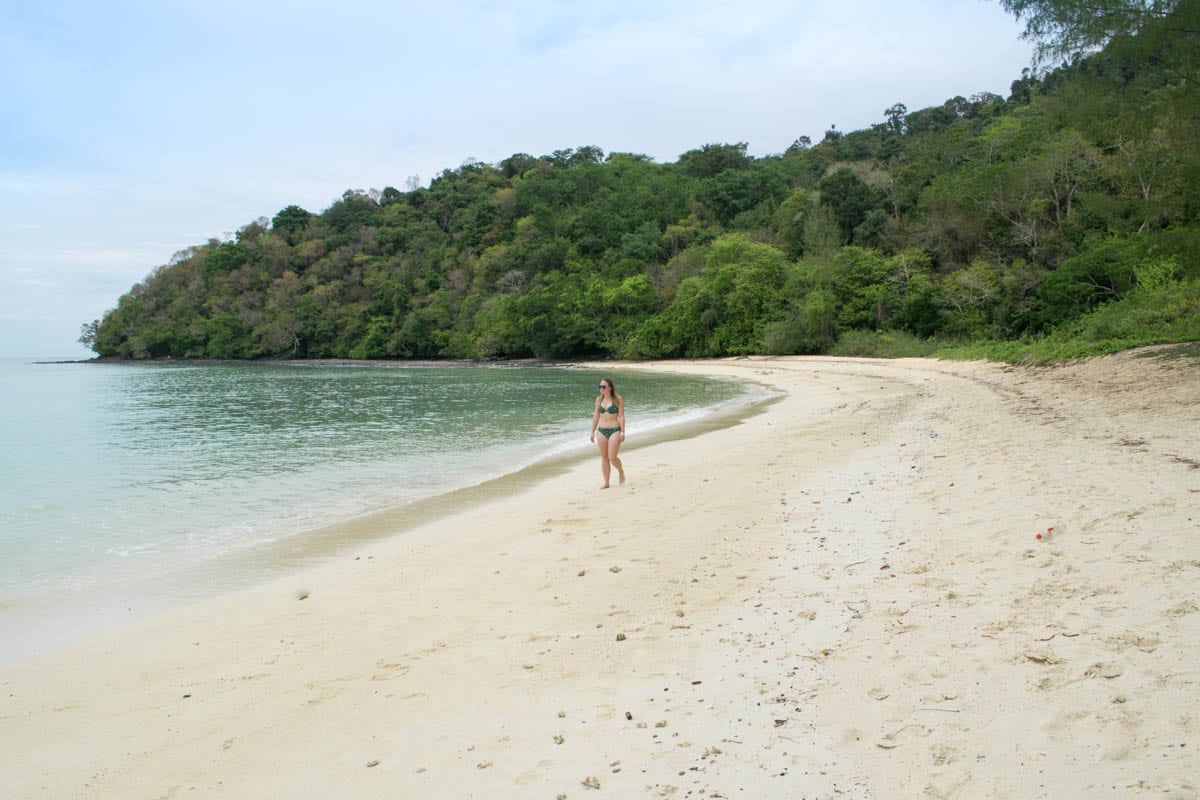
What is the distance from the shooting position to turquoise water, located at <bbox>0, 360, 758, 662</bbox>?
813cm

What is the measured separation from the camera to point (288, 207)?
11362 cm

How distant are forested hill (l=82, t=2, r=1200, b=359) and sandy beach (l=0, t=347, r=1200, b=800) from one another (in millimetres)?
10869

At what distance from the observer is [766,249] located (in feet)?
176

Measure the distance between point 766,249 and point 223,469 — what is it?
152 ft

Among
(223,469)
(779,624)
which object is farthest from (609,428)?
(223,469)

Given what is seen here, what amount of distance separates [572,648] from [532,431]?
1456cm

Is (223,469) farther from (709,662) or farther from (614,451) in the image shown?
(709,662)

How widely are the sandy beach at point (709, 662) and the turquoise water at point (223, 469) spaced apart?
247 cm

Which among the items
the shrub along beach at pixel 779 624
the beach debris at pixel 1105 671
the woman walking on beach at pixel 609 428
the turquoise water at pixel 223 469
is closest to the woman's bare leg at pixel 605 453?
the woman walking on beach at pixel 609 428

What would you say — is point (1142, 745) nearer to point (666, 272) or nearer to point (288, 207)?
point (666, 272)

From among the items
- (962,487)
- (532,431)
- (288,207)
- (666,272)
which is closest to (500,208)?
(666,272)

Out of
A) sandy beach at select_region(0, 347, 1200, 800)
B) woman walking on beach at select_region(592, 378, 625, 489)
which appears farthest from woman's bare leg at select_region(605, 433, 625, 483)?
sandy beach at select_region(0, 347, 1200, 800)

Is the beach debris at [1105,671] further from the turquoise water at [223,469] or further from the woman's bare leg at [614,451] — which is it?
the turquoise water at [223,469]

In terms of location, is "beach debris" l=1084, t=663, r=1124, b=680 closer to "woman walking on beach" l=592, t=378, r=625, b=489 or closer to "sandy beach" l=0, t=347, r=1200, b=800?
"sandy beach" l=0, t=347, r=1200, b=800
